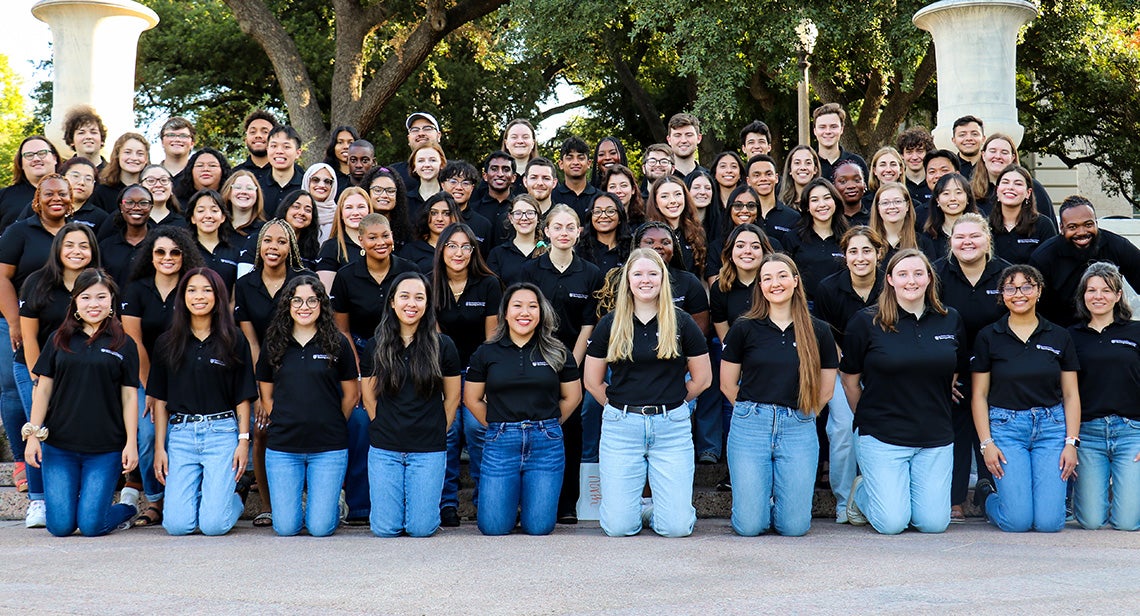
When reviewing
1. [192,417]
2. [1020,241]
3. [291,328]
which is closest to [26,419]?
[192,417]

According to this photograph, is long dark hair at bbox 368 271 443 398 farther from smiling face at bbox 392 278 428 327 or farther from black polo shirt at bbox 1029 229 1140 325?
black polo shirt at bbox 1029 229 1140 325

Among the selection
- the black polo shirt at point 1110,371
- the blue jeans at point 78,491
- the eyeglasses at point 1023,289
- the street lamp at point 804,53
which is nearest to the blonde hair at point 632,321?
the eyeglasses at point 1023,289

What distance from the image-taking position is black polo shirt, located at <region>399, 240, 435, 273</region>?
7.73 meters

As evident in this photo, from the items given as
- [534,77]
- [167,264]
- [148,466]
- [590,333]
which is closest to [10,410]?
[148,466]

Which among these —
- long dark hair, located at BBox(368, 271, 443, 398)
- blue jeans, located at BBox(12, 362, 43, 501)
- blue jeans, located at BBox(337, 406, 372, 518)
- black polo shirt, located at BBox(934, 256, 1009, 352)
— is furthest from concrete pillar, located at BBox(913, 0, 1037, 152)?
blue jeans, located at BBox(12, 362, 43, 501)

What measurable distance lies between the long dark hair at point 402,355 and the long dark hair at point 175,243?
4.34ft

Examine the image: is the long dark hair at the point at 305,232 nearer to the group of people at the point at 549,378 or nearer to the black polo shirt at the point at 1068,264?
the group of people at the point at 549,378

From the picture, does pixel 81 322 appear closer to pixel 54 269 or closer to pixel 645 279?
pixel 54 269

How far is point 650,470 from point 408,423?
1.49 m

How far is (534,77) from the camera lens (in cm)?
2312

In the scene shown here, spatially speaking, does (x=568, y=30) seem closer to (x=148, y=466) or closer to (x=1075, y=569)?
(x=148, y=466)

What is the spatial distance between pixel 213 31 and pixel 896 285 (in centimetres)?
1955

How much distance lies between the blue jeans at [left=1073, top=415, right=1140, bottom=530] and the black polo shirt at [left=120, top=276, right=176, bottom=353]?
18.9ft

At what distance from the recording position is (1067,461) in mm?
6688
